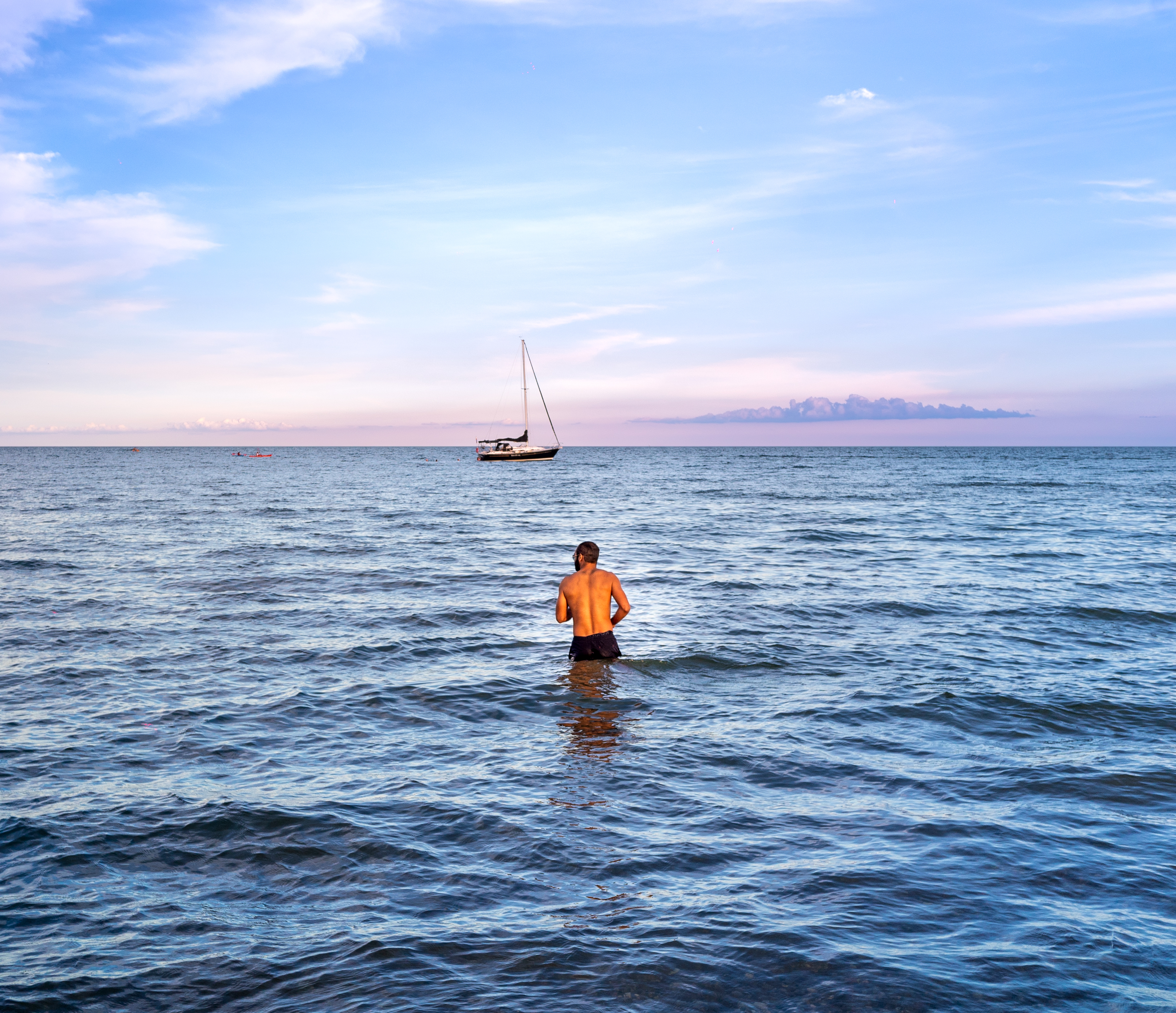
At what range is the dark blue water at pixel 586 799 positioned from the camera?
534 centimetres

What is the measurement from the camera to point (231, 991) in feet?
16.7

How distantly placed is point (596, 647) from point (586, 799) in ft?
16.0

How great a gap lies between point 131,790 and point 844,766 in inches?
301

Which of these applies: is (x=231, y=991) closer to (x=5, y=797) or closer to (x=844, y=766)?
(x=5, y=797)

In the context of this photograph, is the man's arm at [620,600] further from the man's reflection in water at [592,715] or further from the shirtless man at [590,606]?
the man's reflection in water at [592,715]

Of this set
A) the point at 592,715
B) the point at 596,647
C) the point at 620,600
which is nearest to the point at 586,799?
the point at 592,715

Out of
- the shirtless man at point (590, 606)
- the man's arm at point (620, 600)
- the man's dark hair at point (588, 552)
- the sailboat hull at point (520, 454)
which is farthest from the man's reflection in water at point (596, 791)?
the sailboat hull at point (520, 454)

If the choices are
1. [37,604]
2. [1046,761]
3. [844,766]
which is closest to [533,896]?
[844,766]

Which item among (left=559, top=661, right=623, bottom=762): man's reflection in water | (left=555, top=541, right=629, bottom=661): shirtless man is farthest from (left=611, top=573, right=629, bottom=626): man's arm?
(left=559, top=661, right=623, bottom=762): man's reflection in water

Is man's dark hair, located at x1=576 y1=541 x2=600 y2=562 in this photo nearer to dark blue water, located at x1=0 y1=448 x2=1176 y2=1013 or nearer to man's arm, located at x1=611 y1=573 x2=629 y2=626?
man's arm, located at x1=611 y1=573 x2=629 y2=626

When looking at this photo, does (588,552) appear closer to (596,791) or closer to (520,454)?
(596,791)

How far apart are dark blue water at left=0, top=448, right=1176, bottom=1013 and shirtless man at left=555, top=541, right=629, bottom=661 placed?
1.69 feet

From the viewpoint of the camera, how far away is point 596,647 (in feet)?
42.2

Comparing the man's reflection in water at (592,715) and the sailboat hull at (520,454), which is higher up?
the sailboat hull at (520,454)
